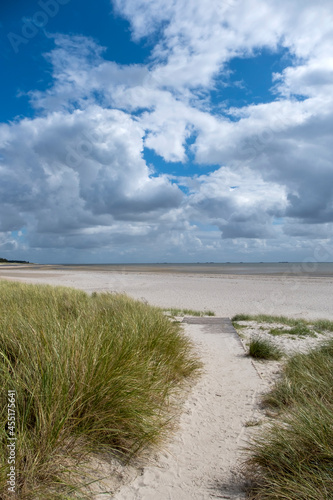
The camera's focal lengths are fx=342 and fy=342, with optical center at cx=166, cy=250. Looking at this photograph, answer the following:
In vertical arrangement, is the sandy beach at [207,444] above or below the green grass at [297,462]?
below

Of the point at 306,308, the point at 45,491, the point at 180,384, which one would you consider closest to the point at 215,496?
the point at 45,491

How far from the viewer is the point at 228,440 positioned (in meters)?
3.59

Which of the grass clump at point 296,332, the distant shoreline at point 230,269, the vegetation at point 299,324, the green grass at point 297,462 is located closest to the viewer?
the green grass at point 297,462

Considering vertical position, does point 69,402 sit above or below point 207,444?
above

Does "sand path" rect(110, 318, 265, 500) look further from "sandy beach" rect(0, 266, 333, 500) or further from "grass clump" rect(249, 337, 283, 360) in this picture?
"grass clump" rect(249, 337, 283, 360)

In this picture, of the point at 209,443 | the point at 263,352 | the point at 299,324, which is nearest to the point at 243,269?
the point at 299,324

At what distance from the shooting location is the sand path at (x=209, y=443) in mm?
2760

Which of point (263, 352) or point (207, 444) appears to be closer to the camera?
point (207, 444)

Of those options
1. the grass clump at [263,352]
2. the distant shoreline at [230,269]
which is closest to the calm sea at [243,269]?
the distant shoreline at [230,269]

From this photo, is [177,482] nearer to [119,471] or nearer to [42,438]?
[119,471]

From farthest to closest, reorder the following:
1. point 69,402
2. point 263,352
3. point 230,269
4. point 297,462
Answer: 1. point 230,269
2. point 263,352
3. point 69,402
4. point 297,462

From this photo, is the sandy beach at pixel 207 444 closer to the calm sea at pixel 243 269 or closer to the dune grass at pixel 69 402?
the dune grass at pixel 69 402

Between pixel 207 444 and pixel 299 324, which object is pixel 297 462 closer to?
pixel 207 444

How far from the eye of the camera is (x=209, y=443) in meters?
3.55
